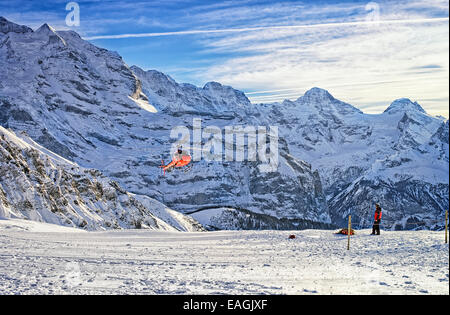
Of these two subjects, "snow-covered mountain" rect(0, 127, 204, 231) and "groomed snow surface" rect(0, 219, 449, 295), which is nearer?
"groomed snow surface" rect(0, 219, 449, 295)

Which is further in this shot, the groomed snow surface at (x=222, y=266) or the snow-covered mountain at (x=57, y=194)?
the snow-covered mountain at (x=57, y=194)

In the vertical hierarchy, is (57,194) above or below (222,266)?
below

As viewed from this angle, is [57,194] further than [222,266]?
Yes
